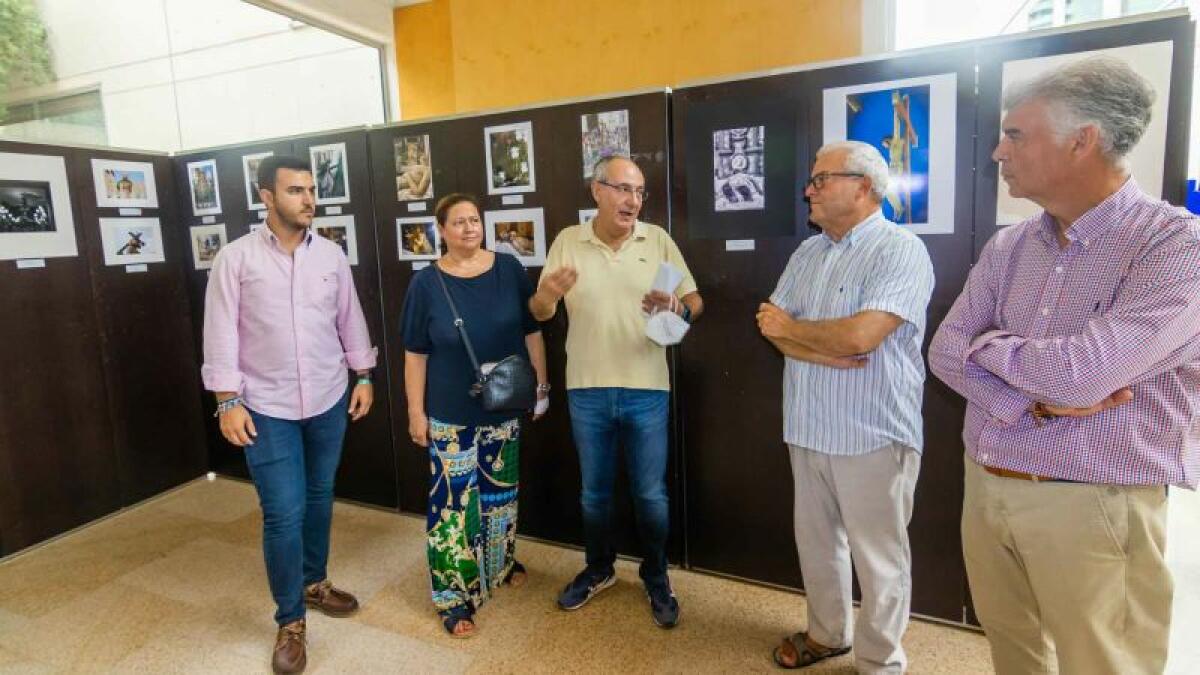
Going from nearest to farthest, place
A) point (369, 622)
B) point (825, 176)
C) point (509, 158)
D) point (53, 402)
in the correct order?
point (825, 176)
point (369, 622)
point (509, 158)
point (53, 402)

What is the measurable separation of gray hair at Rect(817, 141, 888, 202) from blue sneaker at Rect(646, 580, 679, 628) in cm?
161

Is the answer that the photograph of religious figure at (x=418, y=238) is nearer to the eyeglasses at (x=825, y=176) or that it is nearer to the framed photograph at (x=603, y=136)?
→ the framed photograph at (x=603, y=136)

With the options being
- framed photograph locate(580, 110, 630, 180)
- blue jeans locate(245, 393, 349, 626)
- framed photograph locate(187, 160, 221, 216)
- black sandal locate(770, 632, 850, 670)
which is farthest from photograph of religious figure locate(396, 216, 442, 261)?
black sandal locate(770, 632, 850, 670)

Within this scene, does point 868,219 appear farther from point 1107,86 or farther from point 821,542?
point 821,542

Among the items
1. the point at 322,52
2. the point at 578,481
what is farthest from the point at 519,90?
the point at 578,481

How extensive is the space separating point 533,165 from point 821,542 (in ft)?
6.36

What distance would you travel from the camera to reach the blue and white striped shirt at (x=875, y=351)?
1887 millimetres

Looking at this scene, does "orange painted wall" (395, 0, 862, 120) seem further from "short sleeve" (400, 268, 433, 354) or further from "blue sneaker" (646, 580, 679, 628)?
"blue sneaker" (646, 580, 679, 628)

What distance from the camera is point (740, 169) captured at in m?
2.58

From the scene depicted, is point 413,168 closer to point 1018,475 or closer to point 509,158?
point 509,158

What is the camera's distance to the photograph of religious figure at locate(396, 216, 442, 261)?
338 centimetres

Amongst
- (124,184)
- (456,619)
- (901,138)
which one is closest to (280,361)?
(456,619)

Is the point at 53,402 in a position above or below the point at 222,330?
below

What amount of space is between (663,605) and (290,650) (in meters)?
1.35
